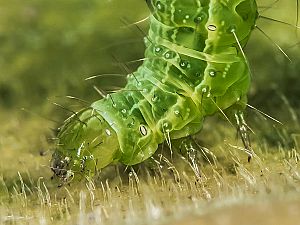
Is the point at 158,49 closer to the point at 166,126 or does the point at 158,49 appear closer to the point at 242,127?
the point at 166,126

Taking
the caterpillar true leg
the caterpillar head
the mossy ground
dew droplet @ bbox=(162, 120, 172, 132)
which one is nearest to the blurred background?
the mossy ground

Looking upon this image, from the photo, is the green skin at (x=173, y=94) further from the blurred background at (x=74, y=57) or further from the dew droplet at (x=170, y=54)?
the blurred background at (x=74, y=57)

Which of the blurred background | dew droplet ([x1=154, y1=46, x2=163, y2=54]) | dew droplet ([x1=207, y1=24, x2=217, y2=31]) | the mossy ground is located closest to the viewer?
the mossy ground

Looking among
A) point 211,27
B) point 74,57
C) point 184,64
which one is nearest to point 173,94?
point 184,64

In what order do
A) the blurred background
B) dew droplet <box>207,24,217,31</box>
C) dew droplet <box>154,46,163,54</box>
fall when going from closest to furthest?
dew droplet <box>207,24,217,31</box>, dew droplet <box>154,46,163,54</box>, the blurred background

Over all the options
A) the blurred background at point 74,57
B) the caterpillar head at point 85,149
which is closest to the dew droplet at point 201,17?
the caterpillar head at point 85,149

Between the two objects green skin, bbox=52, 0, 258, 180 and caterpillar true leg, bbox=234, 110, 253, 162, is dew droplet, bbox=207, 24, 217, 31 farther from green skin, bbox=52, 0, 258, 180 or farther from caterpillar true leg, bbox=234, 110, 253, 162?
caterpillar true leg, bbox=234, 110, 253, 162
